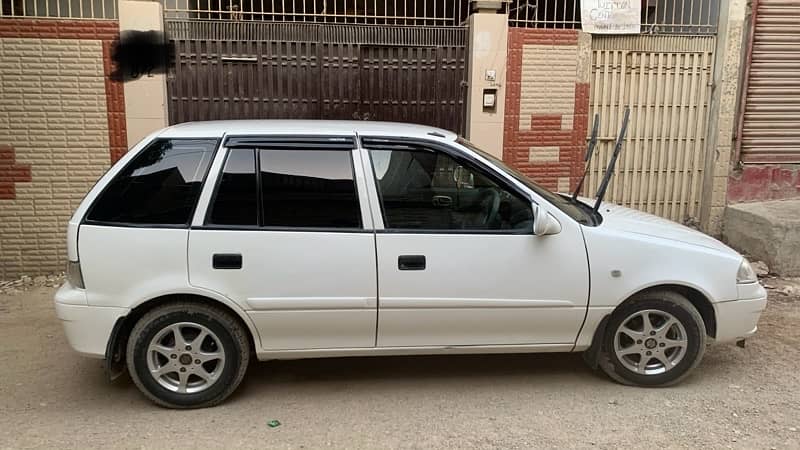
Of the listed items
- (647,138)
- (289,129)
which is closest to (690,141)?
(647,138)

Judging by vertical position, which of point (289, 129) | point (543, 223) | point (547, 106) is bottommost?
point (543, 223)

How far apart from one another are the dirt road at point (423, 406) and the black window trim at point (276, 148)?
3.65 ft

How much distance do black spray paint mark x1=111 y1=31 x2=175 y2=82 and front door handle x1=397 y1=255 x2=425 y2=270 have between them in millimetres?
4569

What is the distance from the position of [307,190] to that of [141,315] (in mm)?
1246

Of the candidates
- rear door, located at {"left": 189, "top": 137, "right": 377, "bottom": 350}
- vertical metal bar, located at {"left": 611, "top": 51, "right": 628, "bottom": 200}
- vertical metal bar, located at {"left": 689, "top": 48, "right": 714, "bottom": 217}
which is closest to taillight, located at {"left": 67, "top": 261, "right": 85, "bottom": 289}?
rear door, located at {"left": 189, "top": 137, "right": 377, "bottom": 350}

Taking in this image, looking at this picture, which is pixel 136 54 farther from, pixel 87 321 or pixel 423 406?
pixel 423 406

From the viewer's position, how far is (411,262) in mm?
3854

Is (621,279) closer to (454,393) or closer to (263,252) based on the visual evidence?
(454,393)

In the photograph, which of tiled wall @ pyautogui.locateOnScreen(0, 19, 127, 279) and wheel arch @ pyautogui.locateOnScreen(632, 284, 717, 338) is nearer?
wheel arch @ pyautogui.locateOnScreen(632, 284, 717, 338)

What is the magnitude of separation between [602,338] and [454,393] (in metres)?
1.02

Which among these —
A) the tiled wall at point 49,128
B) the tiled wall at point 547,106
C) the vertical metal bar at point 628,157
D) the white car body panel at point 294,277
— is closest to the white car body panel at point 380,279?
the white car body panel at point 294,277

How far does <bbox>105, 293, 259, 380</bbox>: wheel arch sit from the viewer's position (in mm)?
3773

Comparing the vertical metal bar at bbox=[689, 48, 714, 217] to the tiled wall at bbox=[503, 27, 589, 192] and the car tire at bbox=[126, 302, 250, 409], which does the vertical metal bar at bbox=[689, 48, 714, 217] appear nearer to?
the tiled wall at bbox=[503, 27, 589, 192]

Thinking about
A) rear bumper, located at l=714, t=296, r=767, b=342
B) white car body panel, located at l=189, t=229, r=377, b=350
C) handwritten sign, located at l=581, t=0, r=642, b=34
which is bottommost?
rear bumper, located at l=714, t=296, r=767, b=342
